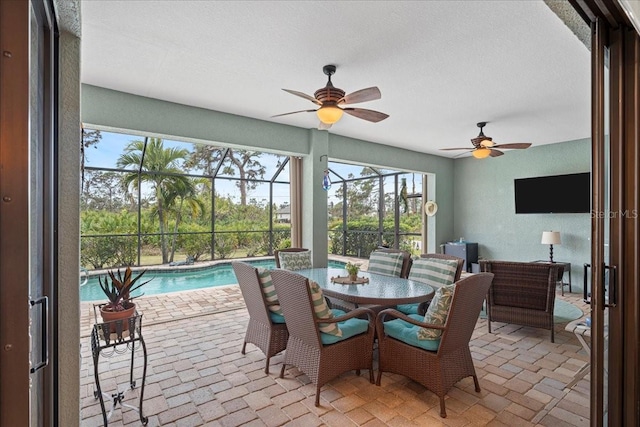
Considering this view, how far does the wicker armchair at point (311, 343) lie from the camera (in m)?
2.41

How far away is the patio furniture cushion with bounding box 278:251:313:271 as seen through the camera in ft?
14.2

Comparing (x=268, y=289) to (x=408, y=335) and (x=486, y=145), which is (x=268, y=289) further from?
(x=486, y=145)

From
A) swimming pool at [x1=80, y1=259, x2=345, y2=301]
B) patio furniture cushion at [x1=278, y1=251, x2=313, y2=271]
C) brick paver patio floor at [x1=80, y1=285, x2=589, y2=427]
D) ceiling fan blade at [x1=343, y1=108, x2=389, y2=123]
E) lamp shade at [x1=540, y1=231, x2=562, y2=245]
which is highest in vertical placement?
ceiling fan blade at [x1=343, y1=108, x2=389, y2=123]

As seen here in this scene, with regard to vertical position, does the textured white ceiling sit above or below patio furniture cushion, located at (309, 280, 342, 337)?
above

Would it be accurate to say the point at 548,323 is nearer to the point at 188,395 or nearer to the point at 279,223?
the point at 188,395

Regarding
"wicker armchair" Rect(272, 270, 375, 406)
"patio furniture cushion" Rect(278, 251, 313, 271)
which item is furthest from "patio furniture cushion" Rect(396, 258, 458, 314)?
"patio furniture cushion" Rect(278, 251, 313, 271)

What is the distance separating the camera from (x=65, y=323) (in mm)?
1551

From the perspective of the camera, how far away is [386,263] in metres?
4.05

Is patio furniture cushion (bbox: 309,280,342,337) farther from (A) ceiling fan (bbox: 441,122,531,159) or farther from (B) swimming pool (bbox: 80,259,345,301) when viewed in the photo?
(B) swimming pool (bbox: 80,259,345,301)

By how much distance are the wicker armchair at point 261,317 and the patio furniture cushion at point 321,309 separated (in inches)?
23.5

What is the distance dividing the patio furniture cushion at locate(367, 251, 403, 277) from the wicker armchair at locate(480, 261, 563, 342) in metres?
0.96

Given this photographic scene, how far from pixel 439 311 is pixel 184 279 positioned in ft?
23.2

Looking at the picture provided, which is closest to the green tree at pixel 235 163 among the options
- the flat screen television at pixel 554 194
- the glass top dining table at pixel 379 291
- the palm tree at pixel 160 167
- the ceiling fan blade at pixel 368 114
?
the palm tree at pixel 160 167

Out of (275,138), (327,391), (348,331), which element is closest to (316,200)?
(275,138)
